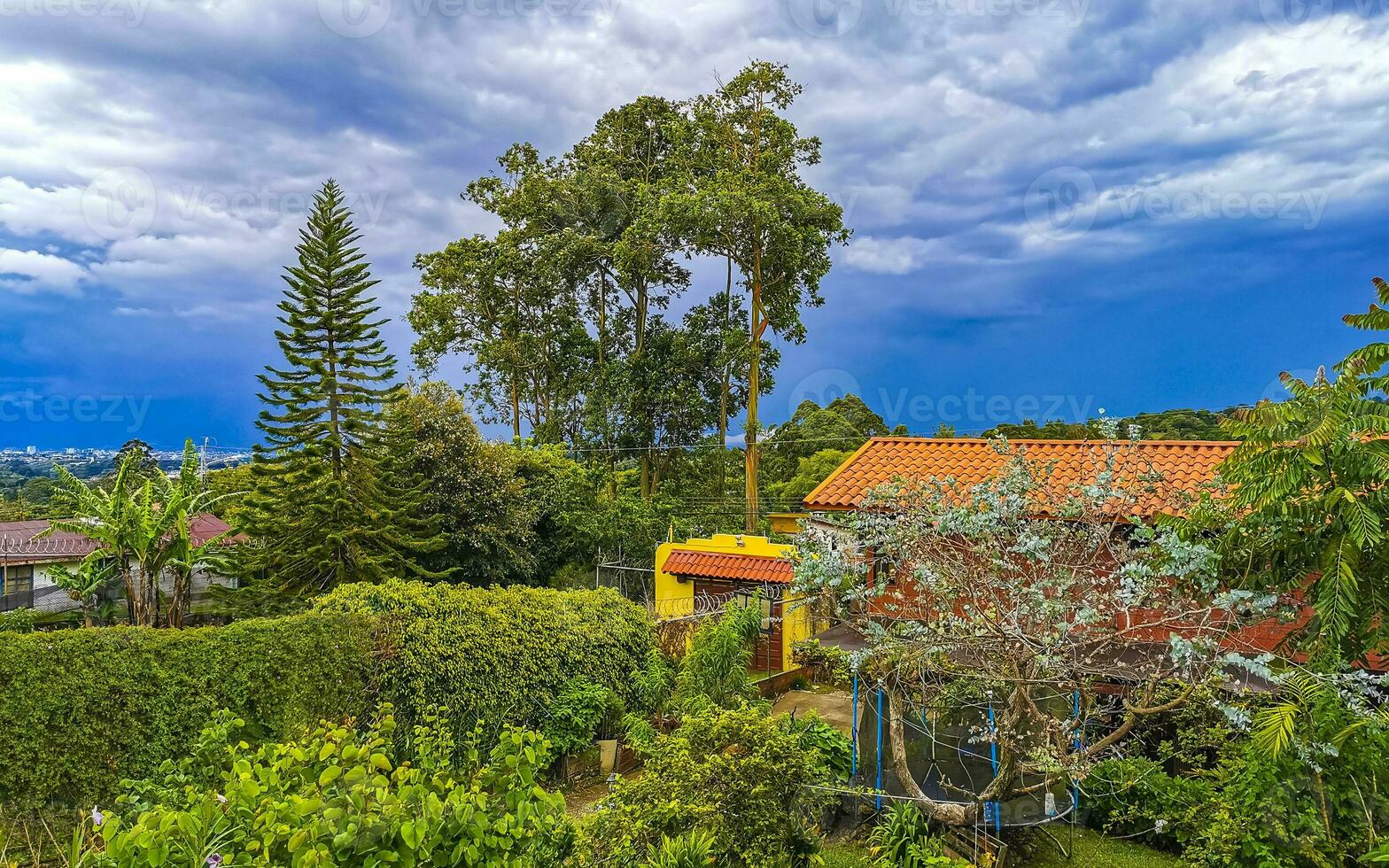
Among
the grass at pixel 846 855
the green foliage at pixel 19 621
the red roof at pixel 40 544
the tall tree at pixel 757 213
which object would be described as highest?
the tall tree at pixel 757 213

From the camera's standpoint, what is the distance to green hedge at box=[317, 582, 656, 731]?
7.21 metres

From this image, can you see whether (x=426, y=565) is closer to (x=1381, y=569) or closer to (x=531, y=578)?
(x=531, y=578)

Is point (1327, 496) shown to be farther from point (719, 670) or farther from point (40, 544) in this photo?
point (40, 544)

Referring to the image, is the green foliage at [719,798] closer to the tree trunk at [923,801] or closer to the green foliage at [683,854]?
the green foliage at [683,854]

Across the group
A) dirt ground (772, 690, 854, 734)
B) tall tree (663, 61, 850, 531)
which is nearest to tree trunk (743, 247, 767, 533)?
tall tree (663, 61, 850, 531)

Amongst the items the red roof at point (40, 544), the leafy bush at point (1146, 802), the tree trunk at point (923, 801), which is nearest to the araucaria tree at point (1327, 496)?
the leafy bush at point (1146, 802)

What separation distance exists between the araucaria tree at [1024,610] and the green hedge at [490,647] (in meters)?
3.23

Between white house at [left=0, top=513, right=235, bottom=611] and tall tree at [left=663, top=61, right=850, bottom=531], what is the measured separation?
12.2 metres

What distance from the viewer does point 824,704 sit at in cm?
1018

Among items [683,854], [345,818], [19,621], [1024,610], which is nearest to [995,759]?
[1024,610]

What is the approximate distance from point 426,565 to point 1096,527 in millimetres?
11432

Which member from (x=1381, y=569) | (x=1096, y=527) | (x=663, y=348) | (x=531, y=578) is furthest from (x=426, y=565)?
(x=1381, y=569)

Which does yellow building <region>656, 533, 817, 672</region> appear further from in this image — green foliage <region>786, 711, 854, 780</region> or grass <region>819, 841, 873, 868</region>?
grass <region>819, 841, 873, 868</region>

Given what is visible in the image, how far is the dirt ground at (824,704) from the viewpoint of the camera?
9.43 metres
